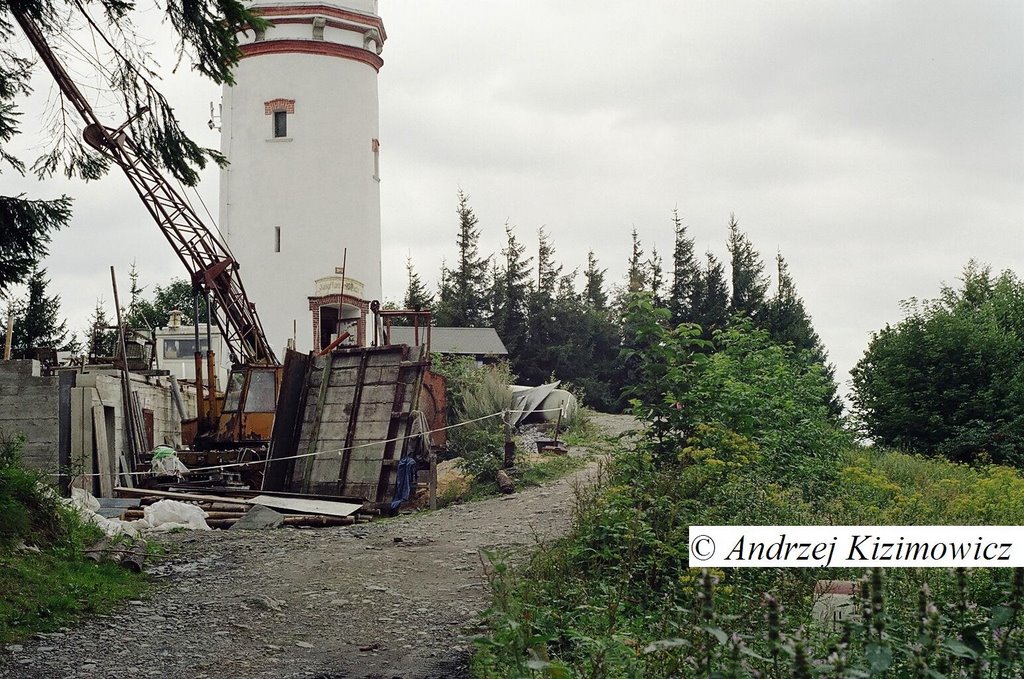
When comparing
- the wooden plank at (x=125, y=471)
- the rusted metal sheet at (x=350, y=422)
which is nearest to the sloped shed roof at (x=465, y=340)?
the rusted metal sheet at (x=350, y=422)

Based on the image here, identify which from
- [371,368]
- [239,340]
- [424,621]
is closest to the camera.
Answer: [424,621]

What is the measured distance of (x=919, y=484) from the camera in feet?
45.9

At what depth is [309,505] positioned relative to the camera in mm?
15188

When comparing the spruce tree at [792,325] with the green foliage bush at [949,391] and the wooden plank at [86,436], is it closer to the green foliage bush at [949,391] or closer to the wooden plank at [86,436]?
the green foliage bush at [949,391]

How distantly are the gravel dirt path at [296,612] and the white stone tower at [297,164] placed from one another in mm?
18360

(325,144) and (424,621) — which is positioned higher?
(325,144)

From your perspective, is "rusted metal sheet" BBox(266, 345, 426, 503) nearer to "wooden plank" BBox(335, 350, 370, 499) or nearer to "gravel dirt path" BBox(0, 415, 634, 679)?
"wooden plank" BBox(335, 350, 370, 499)

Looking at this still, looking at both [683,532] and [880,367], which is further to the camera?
[880,367]

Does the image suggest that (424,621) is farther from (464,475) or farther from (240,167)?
(240,167)

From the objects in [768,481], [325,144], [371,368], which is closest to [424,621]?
[768,481]

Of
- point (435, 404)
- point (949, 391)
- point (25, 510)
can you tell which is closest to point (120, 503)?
point (25, 510)

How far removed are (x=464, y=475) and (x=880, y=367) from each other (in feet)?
34.7

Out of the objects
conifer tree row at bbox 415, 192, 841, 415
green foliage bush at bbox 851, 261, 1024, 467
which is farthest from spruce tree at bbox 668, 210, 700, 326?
green foliage bush at bbox 851, 261, 1024, 467

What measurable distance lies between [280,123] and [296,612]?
2425 cm
